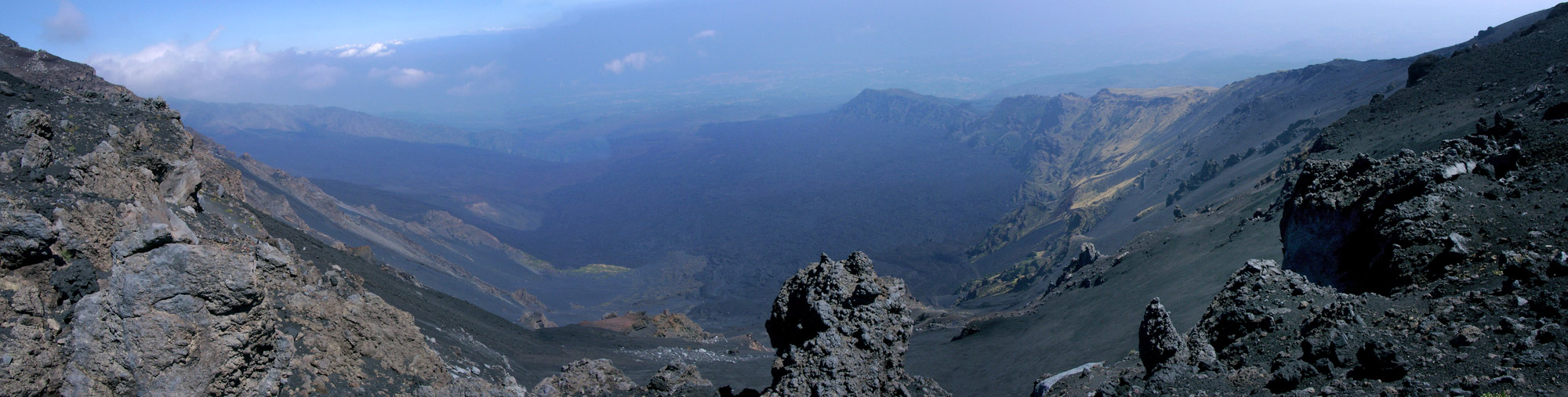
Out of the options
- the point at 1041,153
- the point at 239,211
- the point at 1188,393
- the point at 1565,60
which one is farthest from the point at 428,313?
the point at 1041,153

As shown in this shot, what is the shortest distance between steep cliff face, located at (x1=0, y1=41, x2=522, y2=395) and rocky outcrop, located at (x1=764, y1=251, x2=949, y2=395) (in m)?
5.40

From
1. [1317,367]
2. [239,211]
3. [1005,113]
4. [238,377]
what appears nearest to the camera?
[238,377]

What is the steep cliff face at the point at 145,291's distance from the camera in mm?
5430

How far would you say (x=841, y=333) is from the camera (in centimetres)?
878

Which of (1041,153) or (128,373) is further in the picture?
(1041,153)

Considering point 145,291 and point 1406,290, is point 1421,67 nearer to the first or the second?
point 1406,290

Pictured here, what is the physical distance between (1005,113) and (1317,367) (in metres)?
140

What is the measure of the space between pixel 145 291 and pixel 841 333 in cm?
696

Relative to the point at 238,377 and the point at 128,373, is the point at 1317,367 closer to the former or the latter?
the point at 238,377

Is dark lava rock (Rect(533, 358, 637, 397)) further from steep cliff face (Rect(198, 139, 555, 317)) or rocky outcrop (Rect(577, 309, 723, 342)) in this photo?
steep cliff face (Rect(198, 139, 555, 317))

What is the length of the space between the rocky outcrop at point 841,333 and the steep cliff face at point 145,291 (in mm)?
5401

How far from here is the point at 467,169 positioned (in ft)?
487

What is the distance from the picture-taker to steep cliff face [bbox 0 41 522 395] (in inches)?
214

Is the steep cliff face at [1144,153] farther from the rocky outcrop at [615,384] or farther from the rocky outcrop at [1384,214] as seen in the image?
the rocky outcrop at [615,384]
